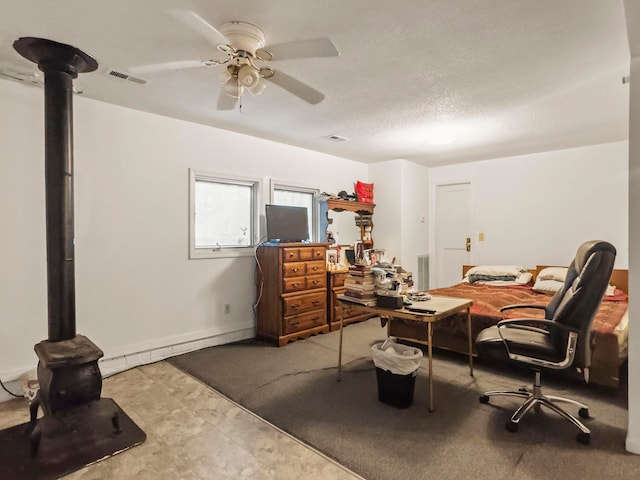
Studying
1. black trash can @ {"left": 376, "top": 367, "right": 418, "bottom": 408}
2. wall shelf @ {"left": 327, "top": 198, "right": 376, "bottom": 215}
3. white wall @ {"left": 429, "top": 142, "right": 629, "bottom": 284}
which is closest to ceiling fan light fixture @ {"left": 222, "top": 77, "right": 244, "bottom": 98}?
black trash can @ {"left": 376, "top": 367, "right": 418, "bottom": 408}

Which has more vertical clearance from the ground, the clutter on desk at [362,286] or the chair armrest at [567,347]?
the clutter on desk at [362,286]

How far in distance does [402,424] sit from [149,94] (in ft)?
10.5

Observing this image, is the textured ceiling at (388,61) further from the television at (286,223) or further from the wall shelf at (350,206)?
the wall shelf at (350,206)

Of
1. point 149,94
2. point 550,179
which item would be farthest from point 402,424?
point 550,179

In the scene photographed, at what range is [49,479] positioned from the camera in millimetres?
1816

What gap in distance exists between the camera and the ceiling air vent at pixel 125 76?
260 cm

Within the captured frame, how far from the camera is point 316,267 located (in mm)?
4363

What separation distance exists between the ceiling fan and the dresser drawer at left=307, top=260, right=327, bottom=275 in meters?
2.25

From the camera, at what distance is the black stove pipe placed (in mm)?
2283

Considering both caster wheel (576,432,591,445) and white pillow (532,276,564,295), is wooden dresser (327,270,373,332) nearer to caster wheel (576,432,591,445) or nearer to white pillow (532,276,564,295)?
white pillow (532,276,564,295)

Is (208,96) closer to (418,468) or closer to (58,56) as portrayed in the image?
(58,56)

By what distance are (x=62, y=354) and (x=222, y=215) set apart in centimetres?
230

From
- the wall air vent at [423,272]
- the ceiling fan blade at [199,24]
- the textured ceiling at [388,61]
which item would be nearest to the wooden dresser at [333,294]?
the textured ceiling at [388,61]

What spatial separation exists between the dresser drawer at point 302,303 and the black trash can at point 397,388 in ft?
5.44
